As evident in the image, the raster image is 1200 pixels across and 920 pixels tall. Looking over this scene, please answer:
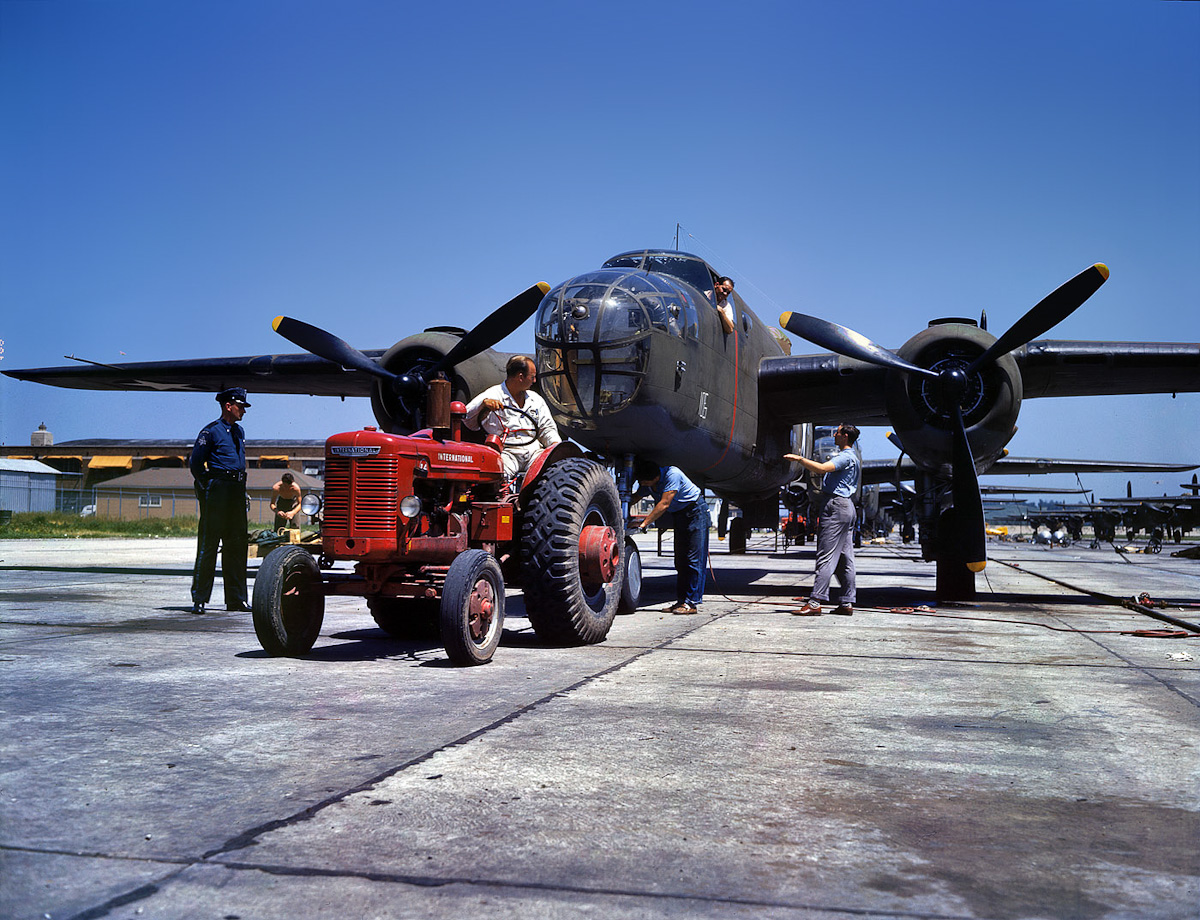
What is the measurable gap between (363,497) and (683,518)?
5015 millimetres

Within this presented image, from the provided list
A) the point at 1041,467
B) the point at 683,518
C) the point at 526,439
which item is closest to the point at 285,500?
the point at 683,518

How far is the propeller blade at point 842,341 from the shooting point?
460 inches

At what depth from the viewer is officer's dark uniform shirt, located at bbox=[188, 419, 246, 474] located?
9469 mm

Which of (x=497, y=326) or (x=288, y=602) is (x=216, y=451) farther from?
(x=288, y=602)

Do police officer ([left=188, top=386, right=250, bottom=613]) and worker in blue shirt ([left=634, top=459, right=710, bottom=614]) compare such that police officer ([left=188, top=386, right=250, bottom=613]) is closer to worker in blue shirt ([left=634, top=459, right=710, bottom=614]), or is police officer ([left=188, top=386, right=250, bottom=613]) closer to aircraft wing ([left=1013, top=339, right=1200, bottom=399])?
worker in blue shirt ([left=634, top=459, right=710, bottom=614])

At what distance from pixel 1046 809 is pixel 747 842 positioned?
1166 millimetres

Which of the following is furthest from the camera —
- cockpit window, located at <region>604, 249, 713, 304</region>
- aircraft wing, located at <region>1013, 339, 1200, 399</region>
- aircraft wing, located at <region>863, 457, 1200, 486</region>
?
aircraft wing, located at <region>863, 457, 1200, 486</region>

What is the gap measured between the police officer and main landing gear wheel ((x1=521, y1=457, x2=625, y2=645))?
3837mm

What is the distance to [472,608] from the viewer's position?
20.4 feet

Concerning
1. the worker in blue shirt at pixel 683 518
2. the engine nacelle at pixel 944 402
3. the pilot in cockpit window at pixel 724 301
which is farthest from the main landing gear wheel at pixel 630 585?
the engine nacelle at pixel 944 402

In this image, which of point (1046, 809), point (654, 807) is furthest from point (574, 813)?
point (1046, 809)

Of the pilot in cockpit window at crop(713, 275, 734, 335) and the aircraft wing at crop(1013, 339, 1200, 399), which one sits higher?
the pilot in cockpit window at crop(713, 275, 734, 335)

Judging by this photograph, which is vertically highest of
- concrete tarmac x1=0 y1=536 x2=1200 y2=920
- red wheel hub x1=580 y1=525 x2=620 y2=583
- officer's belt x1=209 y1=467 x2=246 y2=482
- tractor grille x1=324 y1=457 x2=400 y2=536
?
officer's belt x1=209 y1=467 x2=246 y2=482

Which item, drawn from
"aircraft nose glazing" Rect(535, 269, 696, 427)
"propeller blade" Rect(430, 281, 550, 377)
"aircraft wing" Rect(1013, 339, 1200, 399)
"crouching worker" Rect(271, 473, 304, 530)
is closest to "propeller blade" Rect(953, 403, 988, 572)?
"aircraft wing" Rect(1013, 339, 1200, 399)
